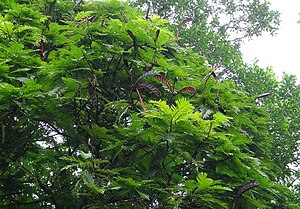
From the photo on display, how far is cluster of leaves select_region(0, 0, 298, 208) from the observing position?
1964 mm

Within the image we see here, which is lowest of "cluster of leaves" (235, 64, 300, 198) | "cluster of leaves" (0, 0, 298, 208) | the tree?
"cluster of leaves" (0, 0, 298, 208)

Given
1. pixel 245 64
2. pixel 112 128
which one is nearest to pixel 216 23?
pixel 245 64

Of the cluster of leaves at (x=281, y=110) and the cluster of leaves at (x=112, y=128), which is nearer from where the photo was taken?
the cluster of leaves at (x=112, y=128)

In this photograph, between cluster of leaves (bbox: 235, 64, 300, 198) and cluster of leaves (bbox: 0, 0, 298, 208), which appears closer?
cluster of leaves (bbox: 0, 0, 298, 208)

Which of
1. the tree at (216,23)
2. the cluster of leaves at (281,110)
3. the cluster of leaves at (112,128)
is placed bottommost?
the cluster of leaves at (112,128)

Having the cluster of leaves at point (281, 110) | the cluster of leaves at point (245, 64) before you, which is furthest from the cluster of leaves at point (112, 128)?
the cluster of leaves at point (281, 110)

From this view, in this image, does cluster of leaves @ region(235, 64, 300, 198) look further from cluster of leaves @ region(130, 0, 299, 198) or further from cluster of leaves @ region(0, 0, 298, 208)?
cluster of leaves @ region(0, 0, 298, 208)

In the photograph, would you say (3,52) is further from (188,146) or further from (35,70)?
(188,146)

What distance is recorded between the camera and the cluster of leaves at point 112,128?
1.96 m

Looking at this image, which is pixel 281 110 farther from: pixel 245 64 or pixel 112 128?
pixel 112 128

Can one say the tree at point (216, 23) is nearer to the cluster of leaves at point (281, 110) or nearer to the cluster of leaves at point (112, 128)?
the cluster of leaves at point (281, 110)

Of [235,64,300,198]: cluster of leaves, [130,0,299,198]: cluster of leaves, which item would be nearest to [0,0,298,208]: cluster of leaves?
[130,0,299,198]: cluster of leaves

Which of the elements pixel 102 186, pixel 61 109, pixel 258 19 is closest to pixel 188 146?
pixel 102 186

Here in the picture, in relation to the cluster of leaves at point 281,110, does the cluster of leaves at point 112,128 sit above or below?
below
